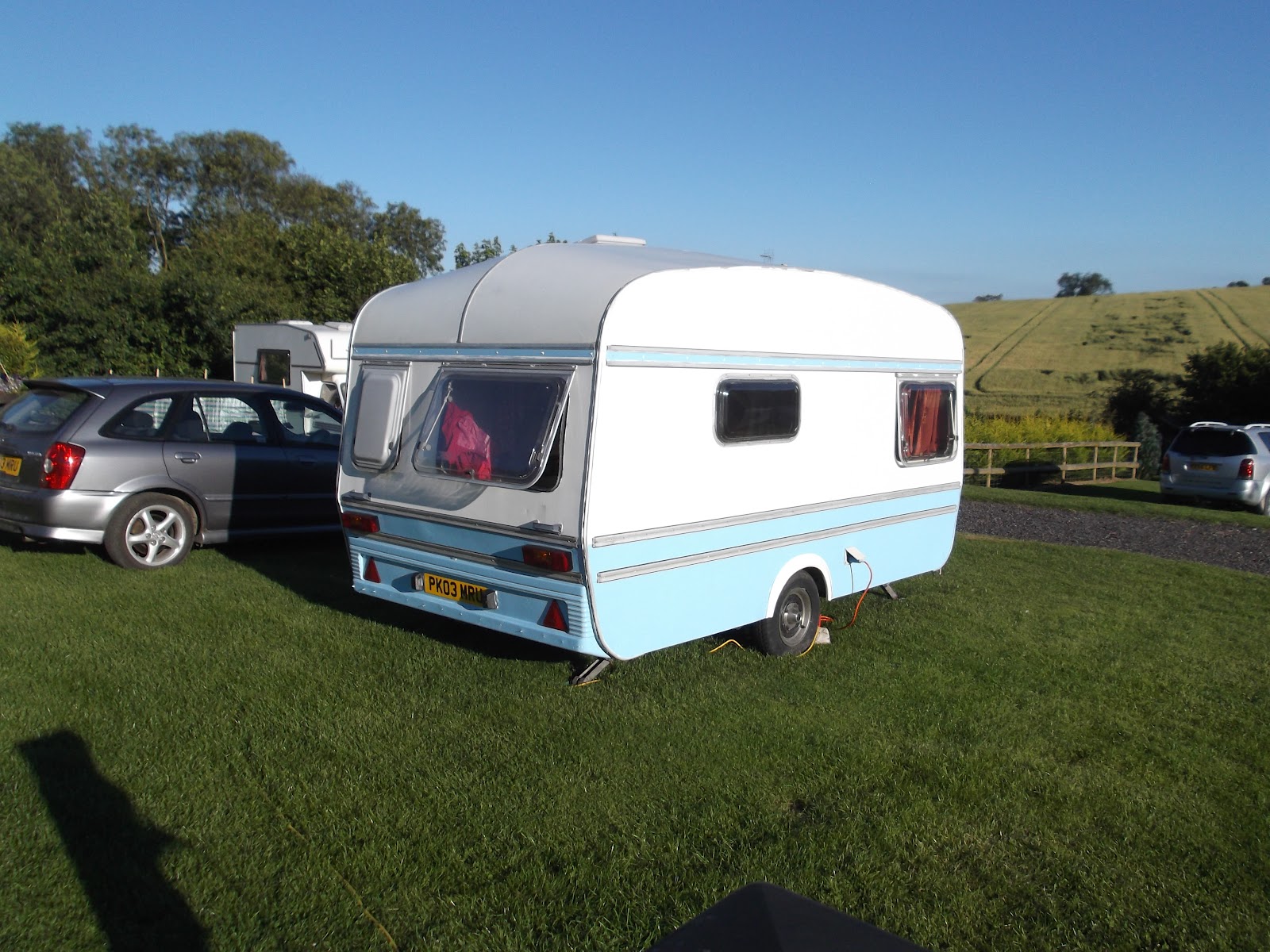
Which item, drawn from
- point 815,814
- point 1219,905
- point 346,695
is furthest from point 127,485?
point 1219,905

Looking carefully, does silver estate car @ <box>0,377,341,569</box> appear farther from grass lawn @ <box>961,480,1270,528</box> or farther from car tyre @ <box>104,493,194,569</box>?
grass lawn @ <box>961,480,1270,528</box>

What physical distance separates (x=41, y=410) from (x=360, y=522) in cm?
365

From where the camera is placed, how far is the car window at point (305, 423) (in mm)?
9492

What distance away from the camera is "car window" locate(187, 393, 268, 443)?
894 cm

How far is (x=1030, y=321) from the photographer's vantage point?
5750cm

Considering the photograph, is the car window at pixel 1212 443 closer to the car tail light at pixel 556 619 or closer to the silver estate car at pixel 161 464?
the silver estate car at pixel 161 464

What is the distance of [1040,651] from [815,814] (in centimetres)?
338

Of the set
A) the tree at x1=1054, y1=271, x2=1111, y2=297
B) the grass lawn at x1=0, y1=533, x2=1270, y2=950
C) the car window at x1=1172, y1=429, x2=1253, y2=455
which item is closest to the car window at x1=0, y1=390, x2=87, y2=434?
the grass lawn at x1=0, y1=533, x2=1270, y2=950

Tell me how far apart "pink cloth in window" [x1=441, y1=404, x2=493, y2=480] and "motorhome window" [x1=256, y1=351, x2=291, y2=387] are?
1316 cm

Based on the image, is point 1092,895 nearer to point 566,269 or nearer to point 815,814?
point 815,814

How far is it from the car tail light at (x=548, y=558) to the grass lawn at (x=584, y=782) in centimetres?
79

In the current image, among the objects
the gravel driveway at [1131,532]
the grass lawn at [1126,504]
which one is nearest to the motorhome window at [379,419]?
the gravel driveway at [1131,532]

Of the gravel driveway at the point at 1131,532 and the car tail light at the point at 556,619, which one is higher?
the car tail light at the point at 556,619

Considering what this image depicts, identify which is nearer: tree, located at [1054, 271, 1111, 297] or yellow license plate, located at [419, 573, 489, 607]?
yellow license plate, located at [419, 573, 489, 607]
